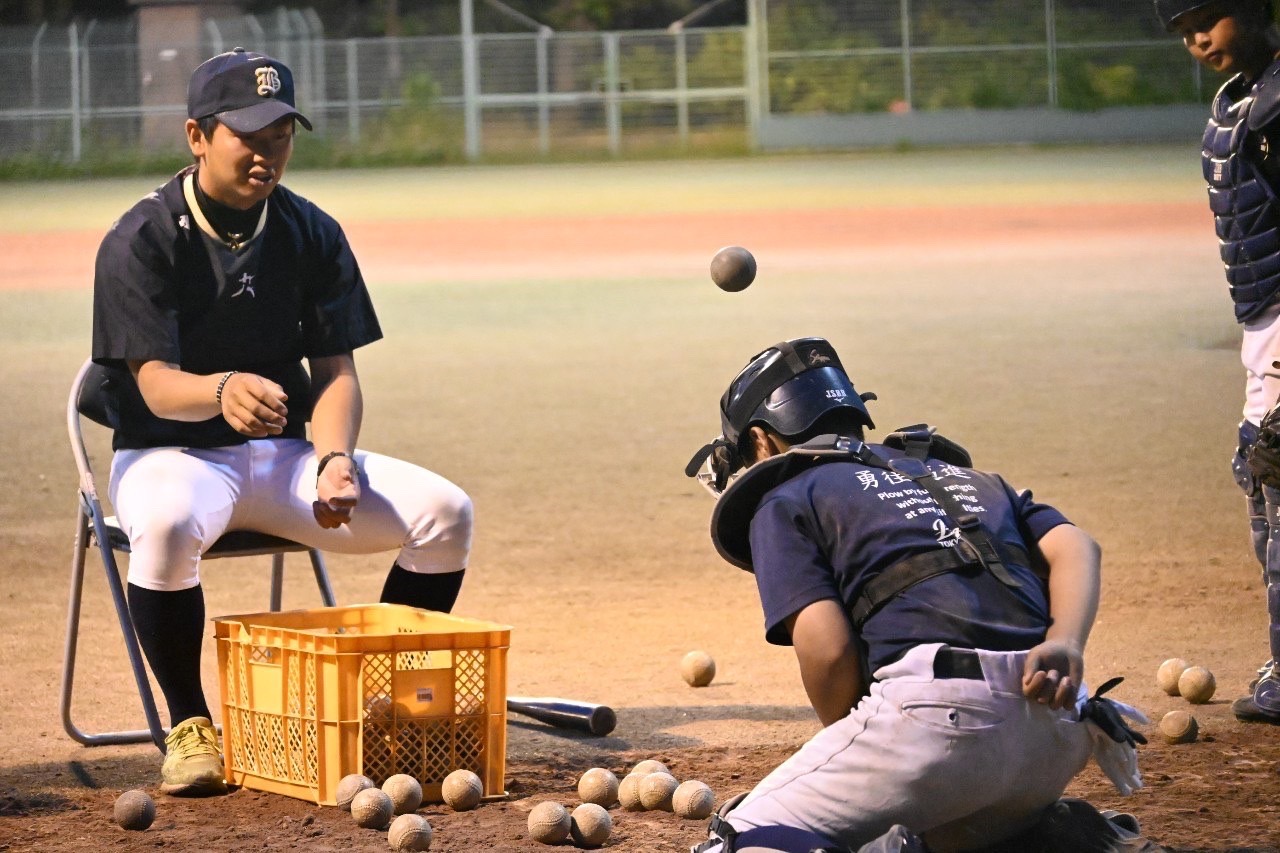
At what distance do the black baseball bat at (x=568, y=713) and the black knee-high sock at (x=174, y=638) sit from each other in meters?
1.09

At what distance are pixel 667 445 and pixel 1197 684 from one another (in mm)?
5422

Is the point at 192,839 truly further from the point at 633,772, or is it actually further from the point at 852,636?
the point at 852,636

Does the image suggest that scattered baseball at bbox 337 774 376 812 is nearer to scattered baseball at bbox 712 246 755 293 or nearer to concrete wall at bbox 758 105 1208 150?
scattered baseball at bbox 712 246 755 293

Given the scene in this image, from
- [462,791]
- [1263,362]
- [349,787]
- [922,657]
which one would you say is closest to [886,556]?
[922,657]

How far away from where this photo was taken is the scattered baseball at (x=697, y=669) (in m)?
6.45

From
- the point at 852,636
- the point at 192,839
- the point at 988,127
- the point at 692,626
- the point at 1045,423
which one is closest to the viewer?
the point at 852,636

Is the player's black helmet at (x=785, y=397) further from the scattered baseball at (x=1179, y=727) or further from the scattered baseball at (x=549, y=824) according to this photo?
the scattered baseball at (x=1179, y=727)

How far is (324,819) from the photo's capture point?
486cm

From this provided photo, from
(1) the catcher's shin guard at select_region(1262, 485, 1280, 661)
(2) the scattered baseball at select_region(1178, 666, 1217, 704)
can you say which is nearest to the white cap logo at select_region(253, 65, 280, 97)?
(1) the catcher's shin guard at select_region(1262, 485, 1280, 661)

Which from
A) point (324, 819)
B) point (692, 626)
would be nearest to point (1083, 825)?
point (324, 819)

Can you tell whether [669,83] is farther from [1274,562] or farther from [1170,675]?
[1274,562]

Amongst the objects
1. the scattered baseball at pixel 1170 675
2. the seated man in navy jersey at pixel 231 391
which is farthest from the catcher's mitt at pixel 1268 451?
the seated man in navy jersey at pixel 231 391

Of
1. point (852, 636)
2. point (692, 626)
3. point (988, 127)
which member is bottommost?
point (692, 626)

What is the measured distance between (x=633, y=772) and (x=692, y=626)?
2243mm
